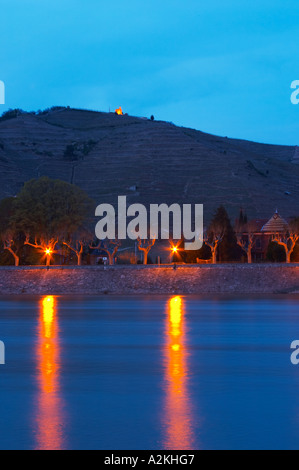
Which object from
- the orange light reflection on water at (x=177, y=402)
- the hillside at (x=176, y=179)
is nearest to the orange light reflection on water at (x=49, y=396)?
the orange light reflection on water at (x=177, y=402)

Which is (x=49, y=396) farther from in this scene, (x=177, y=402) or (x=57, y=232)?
(x=57, y=232)

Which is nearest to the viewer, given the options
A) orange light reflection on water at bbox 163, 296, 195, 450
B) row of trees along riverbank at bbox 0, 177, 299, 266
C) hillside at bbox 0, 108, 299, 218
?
orange light reflection on water at bbox 163, 296, 195, 450

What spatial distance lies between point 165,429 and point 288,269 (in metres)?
70.2

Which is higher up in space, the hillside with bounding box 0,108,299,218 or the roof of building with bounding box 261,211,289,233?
the hillside with bounding box 0,108,299,218

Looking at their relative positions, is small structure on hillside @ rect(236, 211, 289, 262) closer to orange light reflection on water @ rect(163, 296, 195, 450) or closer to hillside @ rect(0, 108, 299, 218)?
hillside @ rect(0, 108, 299, 218)

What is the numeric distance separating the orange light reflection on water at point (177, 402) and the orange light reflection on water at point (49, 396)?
2.47 meters

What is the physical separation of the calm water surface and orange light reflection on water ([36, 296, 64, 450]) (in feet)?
0.10

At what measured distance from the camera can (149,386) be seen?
23.3 meters

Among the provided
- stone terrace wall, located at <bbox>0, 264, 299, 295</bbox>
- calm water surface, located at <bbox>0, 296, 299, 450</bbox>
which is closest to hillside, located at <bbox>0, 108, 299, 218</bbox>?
stone terrace wall, located at <bbox>0, 264, 299, 295</bbox>

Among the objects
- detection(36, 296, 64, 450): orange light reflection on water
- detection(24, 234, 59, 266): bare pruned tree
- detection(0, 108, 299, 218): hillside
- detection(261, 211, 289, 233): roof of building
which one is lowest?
detection(36, 296, 64, 450): orange light reflection on water

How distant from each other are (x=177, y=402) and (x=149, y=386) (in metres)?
2.85

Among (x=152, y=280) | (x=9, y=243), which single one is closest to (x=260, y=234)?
(x=152, y=280)

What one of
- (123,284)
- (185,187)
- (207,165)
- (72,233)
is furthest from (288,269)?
(207,165)

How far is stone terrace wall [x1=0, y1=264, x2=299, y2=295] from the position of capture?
86875 millimetres
